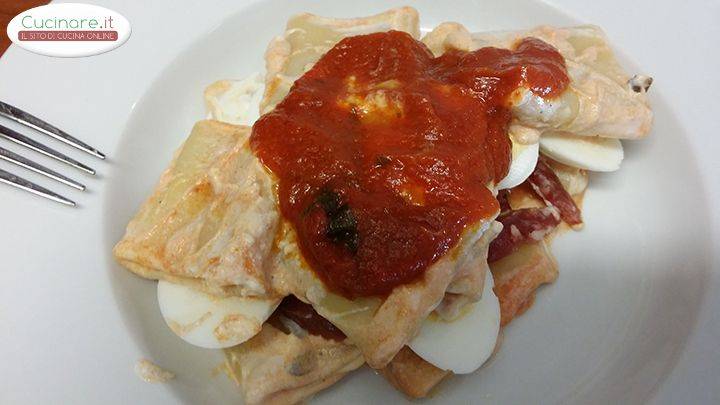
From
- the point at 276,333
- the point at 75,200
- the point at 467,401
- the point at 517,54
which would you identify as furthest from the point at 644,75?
the point at 75,200

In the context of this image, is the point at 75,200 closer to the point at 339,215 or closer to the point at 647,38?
the point at 339,215

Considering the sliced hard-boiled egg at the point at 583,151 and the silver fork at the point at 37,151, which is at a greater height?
the silver fork at the point at 37,151

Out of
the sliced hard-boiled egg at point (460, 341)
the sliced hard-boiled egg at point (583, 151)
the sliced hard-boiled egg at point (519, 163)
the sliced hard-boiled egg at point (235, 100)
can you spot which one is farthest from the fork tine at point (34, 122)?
the sliced hard-boiled egg at point (583, 151)

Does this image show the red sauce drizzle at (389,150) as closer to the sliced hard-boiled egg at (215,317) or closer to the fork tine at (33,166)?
the sliced hard-boiled egg at (215,317)

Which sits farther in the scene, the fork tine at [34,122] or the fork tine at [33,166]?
the fork tine at [34,122]

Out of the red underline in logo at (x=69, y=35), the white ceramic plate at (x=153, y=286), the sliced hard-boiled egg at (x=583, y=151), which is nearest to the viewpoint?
the white ceramic plate at (x=153, y=286)

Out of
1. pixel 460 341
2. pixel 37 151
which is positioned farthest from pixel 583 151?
pixel 37 151

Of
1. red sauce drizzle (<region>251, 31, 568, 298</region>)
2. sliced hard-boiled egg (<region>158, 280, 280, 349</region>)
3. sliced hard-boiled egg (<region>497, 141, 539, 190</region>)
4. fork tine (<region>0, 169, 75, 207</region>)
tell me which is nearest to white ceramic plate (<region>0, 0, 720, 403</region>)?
fork tine (<region>0, 169, 75, 207</region>)
